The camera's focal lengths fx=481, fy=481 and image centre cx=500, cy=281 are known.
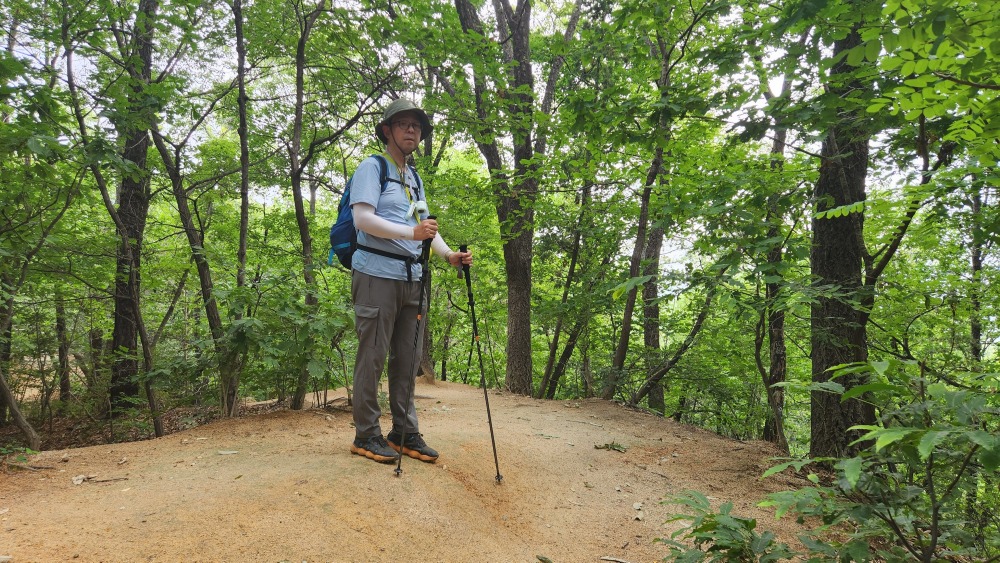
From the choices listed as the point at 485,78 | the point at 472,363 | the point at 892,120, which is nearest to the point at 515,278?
the point at 485,78

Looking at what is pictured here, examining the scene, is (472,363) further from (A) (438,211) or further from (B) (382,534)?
(B) (382,534)

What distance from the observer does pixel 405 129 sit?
3592mm

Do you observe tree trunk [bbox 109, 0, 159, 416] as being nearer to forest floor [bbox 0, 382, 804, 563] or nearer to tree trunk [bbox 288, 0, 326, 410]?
tree trunk [bbox 288, 0, 326, 410]

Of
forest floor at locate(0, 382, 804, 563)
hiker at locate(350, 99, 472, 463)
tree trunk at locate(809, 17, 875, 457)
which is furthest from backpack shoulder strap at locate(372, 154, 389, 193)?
tree trunk at locate(809, 17, 875, 457)

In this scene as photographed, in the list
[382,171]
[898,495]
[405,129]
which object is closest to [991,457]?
[898,495]

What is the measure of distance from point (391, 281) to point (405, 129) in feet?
3.75

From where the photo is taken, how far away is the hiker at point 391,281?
3.33m

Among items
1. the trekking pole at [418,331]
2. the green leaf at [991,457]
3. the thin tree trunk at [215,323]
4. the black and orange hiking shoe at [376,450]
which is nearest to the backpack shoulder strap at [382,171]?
the trekking pole at [418,331]

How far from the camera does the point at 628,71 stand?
7.28 metres

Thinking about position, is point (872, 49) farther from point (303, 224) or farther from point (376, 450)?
point (303, 224)

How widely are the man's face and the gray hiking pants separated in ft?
3.40

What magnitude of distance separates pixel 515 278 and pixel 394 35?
477 cm

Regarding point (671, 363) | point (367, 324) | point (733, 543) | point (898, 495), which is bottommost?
point (733, 543)

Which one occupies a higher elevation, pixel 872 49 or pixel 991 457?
pixel 872 49
